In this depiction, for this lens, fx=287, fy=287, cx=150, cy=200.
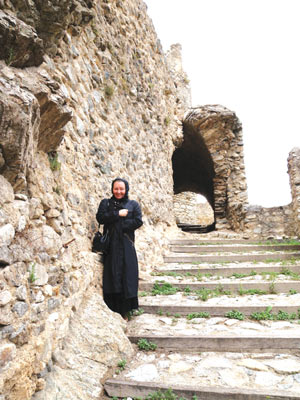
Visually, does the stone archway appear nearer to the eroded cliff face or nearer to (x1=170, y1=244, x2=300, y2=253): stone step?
(x1=170, y1=244, x2=300, y2=253): stone step

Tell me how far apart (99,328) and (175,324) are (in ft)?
3.09

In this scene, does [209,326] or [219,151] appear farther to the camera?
[219,151]

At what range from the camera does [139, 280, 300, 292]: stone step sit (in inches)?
148

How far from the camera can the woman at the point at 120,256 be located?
9.99ft

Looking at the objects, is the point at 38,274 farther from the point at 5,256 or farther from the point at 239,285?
the point at 239,285

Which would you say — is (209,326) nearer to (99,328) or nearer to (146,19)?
(99,328)

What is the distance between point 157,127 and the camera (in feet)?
22.1

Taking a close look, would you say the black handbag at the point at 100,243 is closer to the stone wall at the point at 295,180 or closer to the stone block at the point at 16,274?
the stone block at the point at 16,274

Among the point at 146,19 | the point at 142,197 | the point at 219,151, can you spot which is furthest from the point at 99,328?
the point at 219,151

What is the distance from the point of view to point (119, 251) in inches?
123

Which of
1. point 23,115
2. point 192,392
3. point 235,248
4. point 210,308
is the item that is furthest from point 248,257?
point 23,115

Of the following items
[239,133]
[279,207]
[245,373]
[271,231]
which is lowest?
[245,373]

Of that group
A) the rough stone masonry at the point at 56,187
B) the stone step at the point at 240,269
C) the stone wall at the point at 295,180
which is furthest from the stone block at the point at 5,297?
the stone wall at the point at 295,180

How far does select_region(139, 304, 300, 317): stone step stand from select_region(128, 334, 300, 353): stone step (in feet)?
1.91
